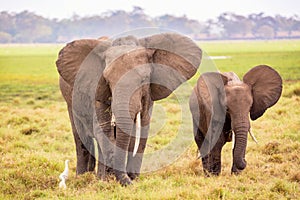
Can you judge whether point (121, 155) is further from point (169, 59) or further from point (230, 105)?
point (230, 105)

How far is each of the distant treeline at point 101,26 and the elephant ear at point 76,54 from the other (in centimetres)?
10922

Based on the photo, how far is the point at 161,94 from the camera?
643 centimetres

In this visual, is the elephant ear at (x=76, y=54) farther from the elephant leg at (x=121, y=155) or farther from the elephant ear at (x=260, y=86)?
the elephant ear at (x=260, y=86)

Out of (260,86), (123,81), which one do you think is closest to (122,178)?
(123,81)

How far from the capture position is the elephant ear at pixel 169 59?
621 cm

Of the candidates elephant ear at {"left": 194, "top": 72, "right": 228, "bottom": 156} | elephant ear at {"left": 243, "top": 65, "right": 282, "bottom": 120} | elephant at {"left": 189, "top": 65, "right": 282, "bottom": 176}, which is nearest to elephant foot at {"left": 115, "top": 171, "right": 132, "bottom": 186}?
elephant at {"left": 189, "top": 65, "right": 282, "bottom": 176}

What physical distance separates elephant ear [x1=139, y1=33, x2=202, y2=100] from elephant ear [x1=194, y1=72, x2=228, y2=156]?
429 millimetres

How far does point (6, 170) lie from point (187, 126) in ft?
16.6

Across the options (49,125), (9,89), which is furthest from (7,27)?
(49,125)

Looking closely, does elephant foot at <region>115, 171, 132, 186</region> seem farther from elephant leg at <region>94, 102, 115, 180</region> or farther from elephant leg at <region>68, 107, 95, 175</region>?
elephant leg at <region>68, 107, 95, 175</region>

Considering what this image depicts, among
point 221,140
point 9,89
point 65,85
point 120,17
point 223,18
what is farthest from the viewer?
point 223,18

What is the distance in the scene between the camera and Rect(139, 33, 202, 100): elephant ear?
6.21 meters

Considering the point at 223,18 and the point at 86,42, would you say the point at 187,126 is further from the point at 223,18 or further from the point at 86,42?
the point at 223,18

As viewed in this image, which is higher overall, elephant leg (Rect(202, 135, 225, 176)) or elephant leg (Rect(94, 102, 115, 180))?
elephant leg (Rect(94, 102, 115, 180))
